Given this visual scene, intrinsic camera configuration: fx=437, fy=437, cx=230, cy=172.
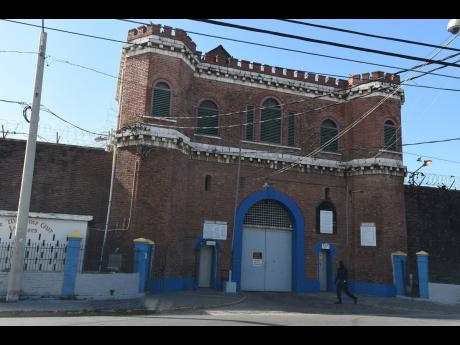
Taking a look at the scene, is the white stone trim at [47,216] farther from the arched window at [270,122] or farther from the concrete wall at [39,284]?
the arched window at [270,122]

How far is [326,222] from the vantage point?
906 inches

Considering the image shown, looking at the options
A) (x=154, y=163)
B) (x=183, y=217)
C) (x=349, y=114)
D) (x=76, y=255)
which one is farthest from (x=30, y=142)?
(x=349, y=114)

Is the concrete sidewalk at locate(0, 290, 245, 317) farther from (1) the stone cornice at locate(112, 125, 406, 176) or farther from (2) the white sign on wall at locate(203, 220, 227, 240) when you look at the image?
(1) the stone cornice at locate(112, 125, 406, 176)

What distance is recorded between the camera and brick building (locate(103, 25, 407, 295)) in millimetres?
19156

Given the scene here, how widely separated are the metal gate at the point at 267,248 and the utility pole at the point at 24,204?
420 inches

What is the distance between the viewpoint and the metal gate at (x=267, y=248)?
71.3 ft

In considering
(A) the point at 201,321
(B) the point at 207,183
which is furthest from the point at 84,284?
(B) the point at 207,183

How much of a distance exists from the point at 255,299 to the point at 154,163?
23.6ft

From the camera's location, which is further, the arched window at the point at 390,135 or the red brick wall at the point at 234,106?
the arched window at the point at 390,135

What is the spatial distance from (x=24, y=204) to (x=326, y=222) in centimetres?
1477

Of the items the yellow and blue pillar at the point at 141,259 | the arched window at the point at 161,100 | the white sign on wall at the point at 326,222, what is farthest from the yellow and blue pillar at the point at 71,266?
the white sign on wall at the point at 326,222

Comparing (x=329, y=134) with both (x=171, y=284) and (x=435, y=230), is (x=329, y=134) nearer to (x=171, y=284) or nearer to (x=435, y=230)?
(x=435, y=230)
